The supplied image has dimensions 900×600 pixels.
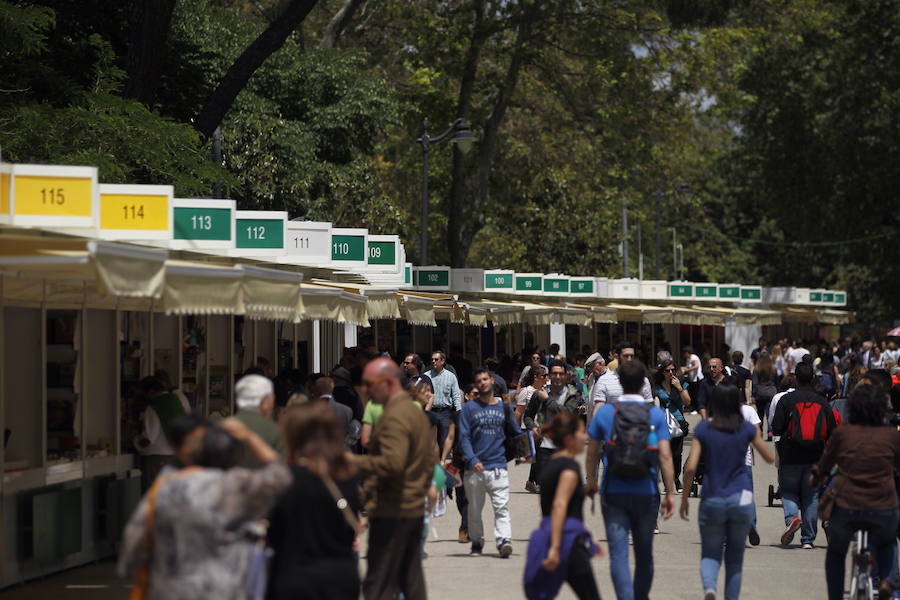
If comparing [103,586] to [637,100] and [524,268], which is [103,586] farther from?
[524,268]

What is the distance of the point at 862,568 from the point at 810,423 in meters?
4.20

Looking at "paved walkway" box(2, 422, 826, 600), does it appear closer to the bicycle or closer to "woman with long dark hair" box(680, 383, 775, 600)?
"woman with long dark hair" box(680, 383, 775, 600)

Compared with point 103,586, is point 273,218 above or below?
above

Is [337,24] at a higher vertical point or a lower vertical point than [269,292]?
higher

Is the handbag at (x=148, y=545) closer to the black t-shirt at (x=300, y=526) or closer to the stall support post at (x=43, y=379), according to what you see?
the black t-shirt at (x=300, y=526)

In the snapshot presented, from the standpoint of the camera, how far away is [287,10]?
81.3ft

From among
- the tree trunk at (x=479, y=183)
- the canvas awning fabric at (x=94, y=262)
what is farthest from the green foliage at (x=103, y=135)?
the tree trunk at (x=479, y=183)

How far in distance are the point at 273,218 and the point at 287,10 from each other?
8.28m

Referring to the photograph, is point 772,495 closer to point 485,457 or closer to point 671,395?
point 671,395

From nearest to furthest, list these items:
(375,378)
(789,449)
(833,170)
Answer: (375,378) → (789,449) → (833,170)

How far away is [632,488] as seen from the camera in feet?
33.5

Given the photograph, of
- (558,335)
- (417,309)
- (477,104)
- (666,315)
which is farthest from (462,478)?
(558,335)

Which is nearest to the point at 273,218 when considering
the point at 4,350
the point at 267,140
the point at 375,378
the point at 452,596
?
the point at 4,350

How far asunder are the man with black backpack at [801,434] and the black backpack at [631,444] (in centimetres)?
401
